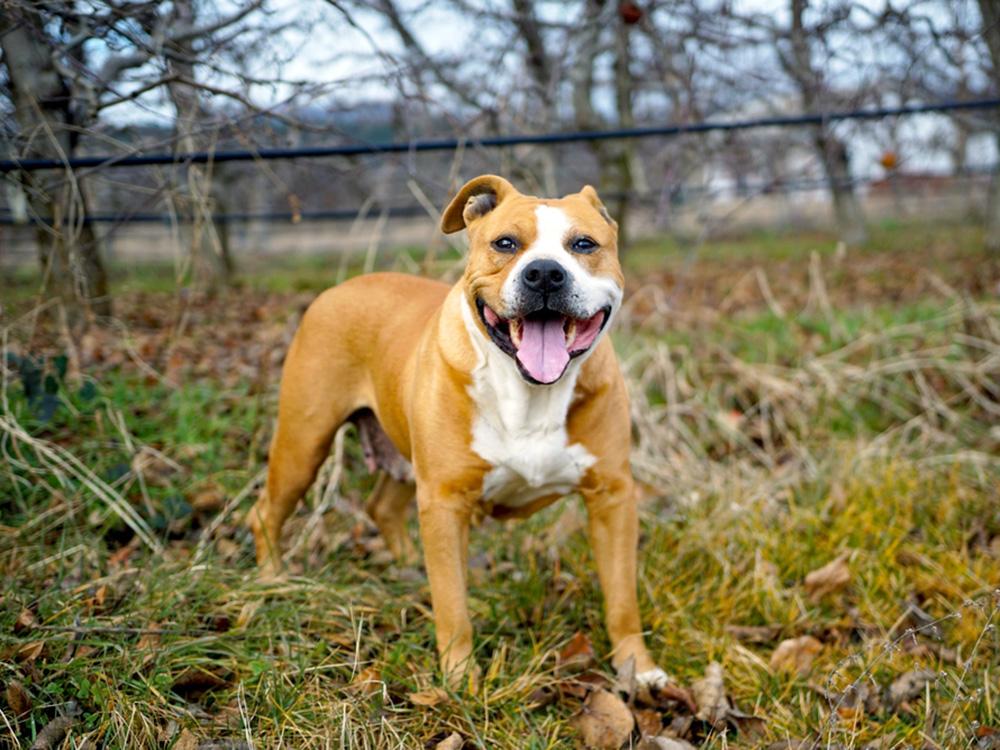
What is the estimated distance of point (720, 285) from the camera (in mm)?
10023

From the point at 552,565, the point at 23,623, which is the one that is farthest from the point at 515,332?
the point at 23,623

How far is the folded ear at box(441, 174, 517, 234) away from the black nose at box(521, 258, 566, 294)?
58cm

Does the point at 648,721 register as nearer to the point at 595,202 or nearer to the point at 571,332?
the point at 571,332

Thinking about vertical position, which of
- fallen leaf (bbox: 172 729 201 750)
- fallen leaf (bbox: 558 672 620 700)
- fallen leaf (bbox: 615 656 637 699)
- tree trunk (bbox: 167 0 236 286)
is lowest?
fallen leaf (bbox: 558 672 620 700)

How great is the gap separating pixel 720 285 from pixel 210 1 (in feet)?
22.6

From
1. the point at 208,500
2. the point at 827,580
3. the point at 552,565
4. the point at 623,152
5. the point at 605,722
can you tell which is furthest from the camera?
the point at 623,152

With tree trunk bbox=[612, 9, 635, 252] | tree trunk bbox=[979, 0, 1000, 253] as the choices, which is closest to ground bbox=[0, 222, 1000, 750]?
tree trunk bbox=[979, 0, 1000, 253]

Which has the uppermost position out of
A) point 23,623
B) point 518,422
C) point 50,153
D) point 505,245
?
point 50,153

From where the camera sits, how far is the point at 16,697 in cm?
240

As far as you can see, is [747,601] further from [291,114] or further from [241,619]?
[291,114]

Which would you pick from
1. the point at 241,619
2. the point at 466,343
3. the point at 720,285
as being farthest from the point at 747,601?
the point at 720,285

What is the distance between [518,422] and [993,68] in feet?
20.6

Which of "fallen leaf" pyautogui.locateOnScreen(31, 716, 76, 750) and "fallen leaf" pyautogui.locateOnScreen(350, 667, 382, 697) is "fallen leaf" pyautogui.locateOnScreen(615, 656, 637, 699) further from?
"fallen leaf" pyautogui.locateOnScreen(31, 716, 76, 750)

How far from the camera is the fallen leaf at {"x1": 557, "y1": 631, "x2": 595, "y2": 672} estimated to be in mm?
3059
